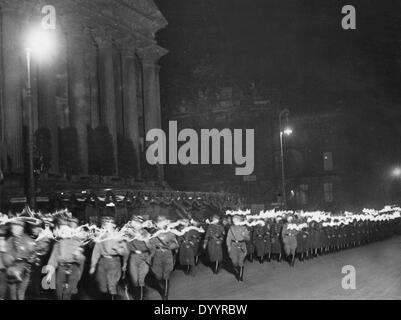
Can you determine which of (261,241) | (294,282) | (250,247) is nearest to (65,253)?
(294,282)

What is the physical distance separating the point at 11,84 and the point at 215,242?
573 inches

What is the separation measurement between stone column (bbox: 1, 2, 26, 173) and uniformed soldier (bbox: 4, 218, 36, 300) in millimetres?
17878

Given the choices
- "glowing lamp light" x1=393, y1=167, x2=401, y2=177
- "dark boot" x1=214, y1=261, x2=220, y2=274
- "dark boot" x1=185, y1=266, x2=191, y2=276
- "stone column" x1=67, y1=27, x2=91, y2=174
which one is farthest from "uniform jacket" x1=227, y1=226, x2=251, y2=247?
"glowing lamp light" x1=393, y1=167, x2=401, y2=177

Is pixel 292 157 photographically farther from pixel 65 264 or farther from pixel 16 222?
pixel 16 222

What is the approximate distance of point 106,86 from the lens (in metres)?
36.6

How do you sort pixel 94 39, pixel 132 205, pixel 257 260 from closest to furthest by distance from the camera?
pixel 257 260
pixel 132 205
pixel 94 39

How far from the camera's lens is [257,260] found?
2170 cm

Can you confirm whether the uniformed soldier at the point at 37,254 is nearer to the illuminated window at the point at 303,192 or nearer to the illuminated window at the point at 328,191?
the illuminated window at the point at 328,191

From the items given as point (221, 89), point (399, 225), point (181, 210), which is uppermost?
point (221, 89)

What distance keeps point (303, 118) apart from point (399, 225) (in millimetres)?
18698

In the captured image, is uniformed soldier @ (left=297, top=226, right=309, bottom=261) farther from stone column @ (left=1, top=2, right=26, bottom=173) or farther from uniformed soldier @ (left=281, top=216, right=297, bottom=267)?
stone column @ (left=1, top=2, right=26, bottom=173)

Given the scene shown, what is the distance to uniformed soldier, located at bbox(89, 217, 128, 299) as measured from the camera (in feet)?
39.8

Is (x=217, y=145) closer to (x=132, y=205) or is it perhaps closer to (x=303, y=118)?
(x=303, y=118)
